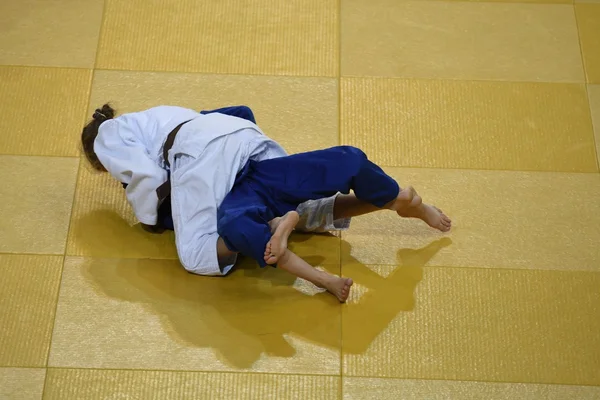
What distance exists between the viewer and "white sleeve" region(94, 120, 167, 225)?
222 centimetres

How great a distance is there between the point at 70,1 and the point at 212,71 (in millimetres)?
671

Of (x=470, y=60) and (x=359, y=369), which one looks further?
(x=470, y=60)

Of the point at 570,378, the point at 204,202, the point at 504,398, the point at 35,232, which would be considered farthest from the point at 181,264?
the point at 570,378

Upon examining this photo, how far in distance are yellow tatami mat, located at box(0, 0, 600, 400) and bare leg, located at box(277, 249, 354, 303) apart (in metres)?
0.07

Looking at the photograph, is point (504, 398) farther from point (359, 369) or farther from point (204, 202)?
point (204, 202)

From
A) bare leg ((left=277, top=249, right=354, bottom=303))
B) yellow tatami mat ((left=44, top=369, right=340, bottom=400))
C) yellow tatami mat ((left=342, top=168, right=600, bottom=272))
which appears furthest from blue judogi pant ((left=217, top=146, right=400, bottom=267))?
yellow tatami mat ((left=44, top=369, right=340, bottom=400))

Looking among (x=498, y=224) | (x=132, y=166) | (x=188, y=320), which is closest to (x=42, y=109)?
(x=132, y=166)

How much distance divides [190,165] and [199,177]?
0.16ft

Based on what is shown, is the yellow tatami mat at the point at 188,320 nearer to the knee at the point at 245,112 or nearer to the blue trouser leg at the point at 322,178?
the blue trouser leg at the point at 322,178

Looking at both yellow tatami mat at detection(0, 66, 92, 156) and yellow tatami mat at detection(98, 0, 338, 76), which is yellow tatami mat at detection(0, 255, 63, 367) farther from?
yellow tatami mat at detection(98, 0, 338, 76)

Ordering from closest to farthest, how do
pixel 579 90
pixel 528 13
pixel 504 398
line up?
pixel 504 398 < pixel 579 90 < pixel 528 13

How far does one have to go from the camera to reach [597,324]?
2.28 metres

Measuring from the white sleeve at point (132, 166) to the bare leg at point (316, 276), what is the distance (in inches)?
17.4

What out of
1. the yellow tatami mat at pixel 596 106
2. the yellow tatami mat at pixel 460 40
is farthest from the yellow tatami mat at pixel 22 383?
the yellow tatami mat at pixel 596 106
